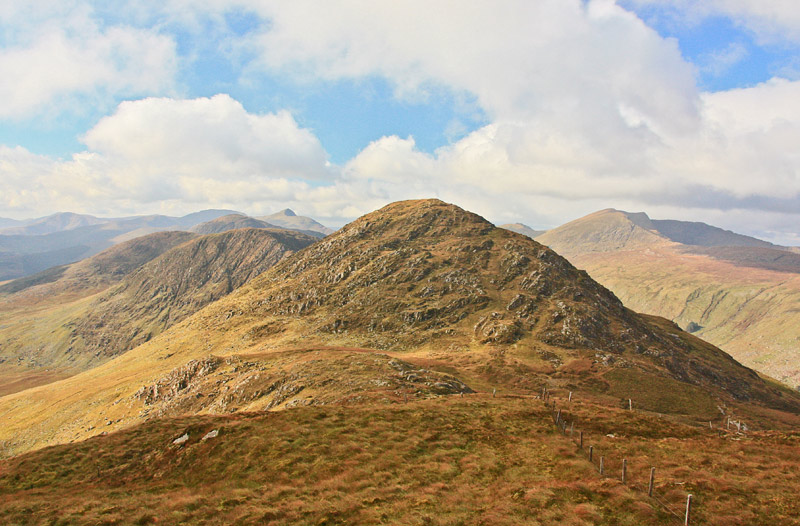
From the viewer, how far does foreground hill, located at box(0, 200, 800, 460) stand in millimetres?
78500

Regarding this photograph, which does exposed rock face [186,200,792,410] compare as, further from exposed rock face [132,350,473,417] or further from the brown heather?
exposed rock face [132,350,473,417]

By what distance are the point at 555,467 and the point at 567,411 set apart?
15859mm

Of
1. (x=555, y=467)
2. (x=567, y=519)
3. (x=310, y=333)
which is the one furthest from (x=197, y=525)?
(x=310, y=333)

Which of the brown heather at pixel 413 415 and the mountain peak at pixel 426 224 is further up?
the mountain peak at pixel 426 224

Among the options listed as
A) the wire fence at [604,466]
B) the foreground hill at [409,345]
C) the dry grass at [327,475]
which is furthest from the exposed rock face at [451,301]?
the dry grass at [327,475]

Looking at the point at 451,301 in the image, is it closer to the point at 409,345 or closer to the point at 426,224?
the point at 409,345

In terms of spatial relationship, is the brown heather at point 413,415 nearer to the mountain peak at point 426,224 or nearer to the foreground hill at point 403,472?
the foreground hill at point 403,472

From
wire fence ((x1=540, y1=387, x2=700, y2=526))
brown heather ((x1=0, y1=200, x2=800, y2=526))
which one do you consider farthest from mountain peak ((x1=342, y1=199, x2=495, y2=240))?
wire fence ((x1=540, y1=387, x2=700, y2=526))

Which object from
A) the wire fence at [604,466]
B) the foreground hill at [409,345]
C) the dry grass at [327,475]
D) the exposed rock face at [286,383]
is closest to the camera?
the wire fence at [604,466]

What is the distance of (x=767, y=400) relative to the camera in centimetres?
10975

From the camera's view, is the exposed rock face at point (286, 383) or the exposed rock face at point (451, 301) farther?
the exposed rock face at point (451, 301)

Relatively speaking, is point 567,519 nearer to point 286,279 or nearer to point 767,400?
point 767,400

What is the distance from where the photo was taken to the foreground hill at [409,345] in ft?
258

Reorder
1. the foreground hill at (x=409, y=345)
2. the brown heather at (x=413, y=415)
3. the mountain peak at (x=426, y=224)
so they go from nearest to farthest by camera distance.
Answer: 1. the brown heather at (x=413, y=415)
2. the foreground hill at (x=409, y=345)
3. the mountain peak at (x=426, y=224)
